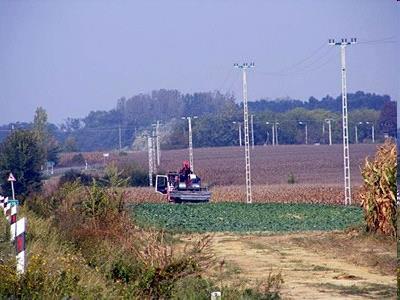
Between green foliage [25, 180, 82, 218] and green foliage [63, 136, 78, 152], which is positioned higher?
green foliage [63, 136, 78, 152]

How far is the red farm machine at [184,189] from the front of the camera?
142 ft

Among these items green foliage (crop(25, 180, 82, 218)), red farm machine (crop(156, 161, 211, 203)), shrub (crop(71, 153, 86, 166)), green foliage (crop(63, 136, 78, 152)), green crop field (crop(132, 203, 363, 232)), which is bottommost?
green crop field (crop(132, 203, 363, 232))

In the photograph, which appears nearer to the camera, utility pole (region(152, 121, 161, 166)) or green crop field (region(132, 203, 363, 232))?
green crop field (region(132, 203, 363, 232))

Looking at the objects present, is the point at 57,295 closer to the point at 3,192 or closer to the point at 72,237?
the point at 72,237

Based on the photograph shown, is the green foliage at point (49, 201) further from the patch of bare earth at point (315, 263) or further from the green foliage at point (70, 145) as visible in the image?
the green foliage at point (70, 145)

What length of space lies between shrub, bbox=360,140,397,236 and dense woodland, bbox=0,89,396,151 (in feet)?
47.1

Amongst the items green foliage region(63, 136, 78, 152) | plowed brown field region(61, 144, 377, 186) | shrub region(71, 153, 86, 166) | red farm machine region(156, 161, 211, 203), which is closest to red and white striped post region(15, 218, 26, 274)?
red farm machine region(156, 161, 211, 203)

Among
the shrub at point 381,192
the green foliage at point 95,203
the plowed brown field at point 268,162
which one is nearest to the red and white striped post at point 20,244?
the green foliage at point 95,203

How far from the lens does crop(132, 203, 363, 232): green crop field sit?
96.5 feet

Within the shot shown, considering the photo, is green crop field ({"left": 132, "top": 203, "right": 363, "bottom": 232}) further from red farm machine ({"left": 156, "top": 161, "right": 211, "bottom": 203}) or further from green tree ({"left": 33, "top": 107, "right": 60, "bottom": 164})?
green tree ({"left": 33, "top": 107, "right": 60, "bottom": 164})

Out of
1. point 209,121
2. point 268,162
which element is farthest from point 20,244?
point 268,162

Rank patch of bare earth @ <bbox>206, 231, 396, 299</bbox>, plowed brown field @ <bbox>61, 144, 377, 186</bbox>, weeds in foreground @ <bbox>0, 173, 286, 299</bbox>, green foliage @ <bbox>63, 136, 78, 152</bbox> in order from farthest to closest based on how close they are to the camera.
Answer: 1. plowed brown field @ <bbox>61, 144, 377, 186</bbox>
2. green foliage @ <bbox>63, 136, 78, 152</bbox>
3. patch of bare earth @ <bbox>206, 231, 396, 299</bbox>
4. weeds in foreground @ <bbox>0, 173, 286, 299</bbox>

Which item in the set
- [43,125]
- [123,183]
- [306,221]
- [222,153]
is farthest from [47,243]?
[222,153]

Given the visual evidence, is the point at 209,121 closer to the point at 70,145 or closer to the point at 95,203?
the point at 70,145
